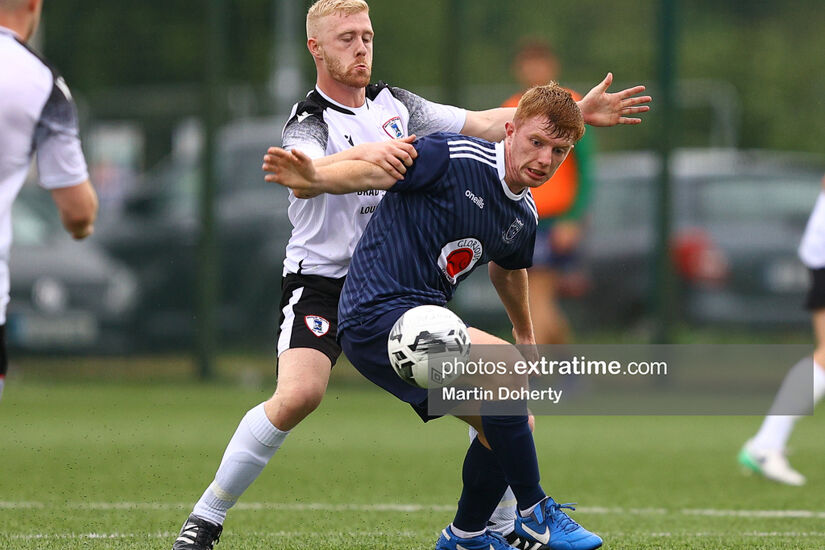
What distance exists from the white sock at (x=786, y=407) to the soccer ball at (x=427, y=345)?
137 inches

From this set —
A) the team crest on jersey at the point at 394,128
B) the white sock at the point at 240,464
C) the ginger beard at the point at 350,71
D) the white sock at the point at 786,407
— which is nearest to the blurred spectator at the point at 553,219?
the white sock at the point at 786,407

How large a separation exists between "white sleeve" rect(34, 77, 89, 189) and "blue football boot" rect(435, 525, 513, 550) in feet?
6.43

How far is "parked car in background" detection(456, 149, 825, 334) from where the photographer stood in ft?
38.4

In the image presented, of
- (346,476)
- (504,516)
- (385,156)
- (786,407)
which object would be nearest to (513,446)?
(504,516)

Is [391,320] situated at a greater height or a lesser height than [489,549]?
greater

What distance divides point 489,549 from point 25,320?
7416 mm

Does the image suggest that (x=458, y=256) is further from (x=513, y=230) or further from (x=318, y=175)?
(x=318, y=175)

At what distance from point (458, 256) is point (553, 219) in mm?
6312

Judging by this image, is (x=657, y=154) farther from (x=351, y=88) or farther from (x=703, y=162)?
(x=351, y=88)

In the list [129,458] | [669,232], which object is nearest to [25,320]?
[129,458]

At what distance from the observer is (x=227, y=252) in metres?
11.8

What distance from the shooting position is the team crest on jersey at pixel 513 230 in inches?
190

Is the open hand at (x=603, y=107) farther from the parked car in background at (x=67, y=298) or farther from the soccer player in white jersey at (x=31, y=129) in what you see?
the parked car in background at (x=67, y=298)

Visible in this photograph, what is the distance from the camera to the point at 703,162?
39.7 feet
